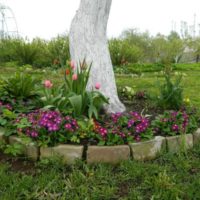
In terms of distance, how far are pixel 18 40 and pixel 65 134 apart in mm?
9002

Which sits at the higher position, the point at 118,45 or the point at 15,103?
the point at 118,45

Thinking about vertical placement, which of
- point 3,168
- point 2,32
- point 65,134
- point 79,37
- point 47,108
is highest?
point 2,32

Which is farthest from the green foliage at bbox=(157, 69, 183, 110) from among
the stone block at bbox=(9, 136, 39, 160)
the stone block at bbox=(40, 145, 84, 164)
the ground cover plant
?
the stone block at bbox=(9, 136, 39, 160)

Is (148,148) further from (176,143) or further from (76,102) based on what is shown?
(76,102)

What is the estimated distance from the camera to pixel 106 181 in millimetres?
2283

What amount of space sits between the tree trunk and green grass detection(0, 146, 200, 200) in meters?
1.02

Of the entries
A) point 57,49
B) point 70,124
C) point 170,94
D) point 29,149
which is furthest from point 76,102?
point 57,49

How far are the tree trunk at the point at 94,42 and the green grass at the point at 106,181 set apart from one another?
1.02 metres

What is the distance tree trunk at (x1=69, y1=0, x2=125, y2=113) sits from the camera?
3.33 meters

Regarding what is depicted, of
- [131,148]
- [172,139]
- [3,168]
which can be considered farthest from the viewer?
[172,139]

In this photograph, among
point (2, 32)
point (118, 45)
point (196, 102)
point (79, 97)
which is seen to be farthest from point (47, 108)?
point (2, 32)

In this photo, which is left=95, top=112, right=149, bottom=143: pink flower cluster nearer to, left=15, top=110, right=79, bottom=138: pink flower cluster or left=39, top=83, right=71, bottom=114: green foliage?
left=15, top=110, right=79, bottom=138: pink flower cluster

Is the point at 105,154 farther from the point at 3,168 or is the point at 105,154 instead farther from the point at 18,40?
the point at 18,40

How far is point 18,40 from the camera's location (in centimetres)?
1086
